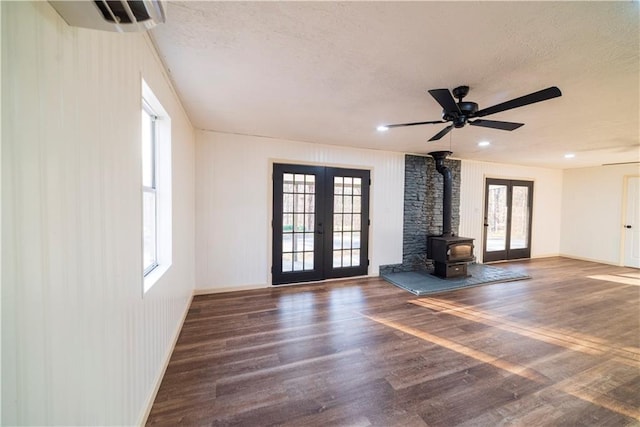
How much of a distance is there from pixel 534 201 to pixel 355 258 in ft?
18.8

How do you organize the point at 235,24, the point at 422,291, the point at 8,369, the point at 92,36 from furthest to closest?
the point at 422,291
the point at 235,24
the point at 92,36
the point at 8,369

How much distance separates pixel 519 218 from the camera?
688 centimetres

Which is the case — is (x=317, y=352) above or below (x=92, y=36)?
below

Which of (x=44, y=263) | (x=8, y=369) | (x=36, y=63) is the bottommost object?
(x=8, y=369)

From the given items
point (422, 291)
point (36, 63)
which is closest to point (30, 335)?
point (36, 63)

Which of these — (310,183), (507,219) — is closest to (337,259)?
(310,183)

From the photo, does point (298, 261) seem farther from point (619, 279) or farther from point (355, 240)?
point (619, 279)

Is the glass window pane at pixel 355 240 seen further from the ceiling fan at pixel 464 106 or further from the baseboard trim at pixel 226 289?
the ceiling fan at pixel 464 106

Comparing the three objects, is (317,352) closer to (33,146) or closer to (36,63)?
(33,146)

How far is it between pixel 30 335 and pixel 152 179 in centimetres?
186

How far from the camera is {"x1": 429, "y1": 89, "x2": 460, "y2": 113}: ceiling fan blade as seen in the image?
6.64ft

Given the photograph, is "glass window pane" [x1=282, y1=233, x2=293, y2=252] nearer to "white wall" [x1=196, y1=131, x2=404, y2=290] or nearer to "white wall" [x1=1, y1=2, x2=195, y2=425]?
"white wall" [x1=196, y1=131, x2=404, y2=290]

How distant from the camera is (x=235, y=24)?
5.19 feet

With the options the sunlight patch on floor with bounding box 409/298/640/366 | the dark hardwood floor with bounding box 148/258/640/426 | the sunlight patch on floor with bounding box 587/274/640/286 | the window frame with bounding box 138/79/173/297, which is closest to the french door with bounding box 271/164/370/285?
the dark hardwood floor with bounding box 148/258/640/426
